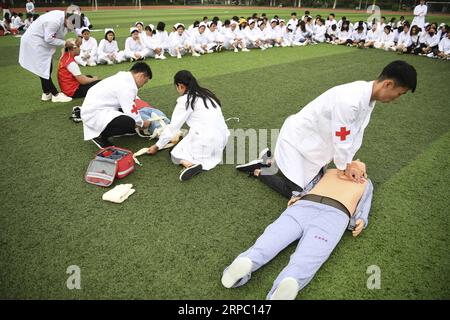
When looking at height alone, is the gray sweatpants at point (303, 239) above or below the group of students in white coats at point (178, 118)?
below

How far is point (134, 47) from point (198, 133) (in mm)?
7285

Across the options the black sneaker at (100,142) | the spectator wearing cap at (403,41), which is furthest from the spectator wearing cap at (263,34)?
the black sneaker at (100,142)

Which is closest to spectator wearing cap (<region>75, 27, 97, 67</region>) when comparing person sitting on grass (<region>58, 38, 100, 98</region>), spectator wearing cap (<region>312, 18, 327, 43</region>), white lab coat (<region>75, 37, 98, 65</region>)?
white lab coat (<region>75, 37, 98, 65</region>)

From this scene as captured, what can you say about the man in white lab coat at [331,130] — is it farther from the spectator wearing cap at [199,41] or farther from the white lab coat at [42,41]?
the spectator wearing cap at [199,41]

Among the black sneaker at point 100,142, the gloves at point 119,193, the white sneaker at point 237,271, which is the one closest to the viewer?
the white sneaker at point 237,271

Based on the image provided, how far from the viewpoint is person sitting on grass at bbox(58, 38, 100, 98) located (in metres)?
5.48

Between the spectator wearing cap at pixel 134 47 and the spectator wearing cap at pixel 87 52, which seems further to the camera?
the spectator wearing cap at pixel 134 47

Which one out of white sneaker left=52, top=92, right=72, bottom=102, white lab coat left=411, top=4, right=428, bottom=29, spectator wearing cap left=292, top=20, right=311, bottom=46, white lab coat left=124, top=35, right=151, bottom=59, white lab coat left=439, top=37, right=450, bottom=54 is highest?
white lab coat left=411, top=4, right=428, bottom=29

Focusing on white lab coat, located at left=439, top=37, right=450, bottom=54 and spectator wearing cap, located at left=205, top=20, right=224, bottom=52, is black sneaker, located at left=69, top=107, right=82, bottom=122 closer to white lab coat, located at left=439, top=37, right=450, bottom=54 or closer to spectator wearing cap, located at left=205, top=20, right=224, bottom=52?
spectator wearing cap, located at left=205, top=20, right=224, bottom=52

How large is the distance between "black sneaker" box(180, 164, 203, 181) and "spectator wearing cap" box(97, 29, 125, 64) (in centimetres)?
713

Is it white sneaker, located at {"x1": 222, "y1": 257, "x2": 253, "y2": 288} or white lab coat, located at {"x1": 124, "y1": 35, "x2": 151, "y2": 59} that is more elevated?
white lab coat, located at {"x1": 124, "y1": 35, "x2": 151, "y2": 59}

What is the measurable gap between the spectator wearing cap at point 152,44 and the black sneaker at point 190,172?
7.57 m

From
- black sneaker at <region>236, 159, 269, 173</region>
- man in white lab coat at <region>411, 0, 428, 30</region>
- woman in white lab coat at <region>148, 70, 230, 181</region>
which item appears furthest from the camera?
man in white lab coat at <region>411, 0, 428, 30</region>

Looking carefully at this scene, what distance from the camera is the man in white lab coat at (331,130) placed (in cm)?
263
